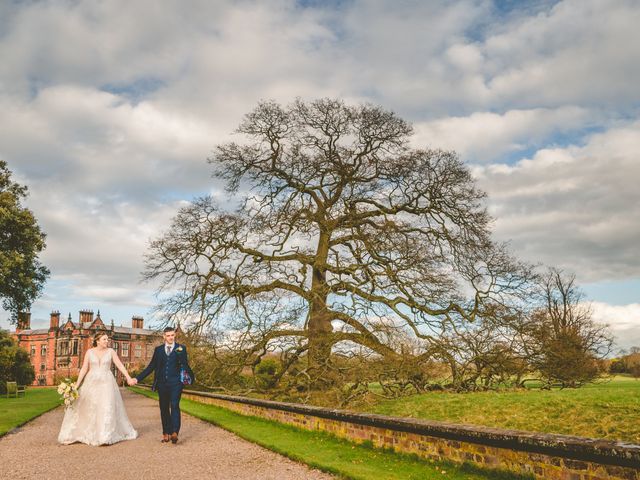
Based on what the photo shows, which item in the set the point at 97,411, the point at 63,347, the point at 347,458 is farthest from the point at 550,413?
the point at 63,347

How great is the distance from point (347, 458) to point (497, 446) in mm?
2251

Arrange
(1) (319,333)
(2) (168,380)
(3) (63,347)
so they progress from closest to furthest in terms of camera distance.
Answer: (2) (168,380)
(1) (319,333)
(3) (63,347)

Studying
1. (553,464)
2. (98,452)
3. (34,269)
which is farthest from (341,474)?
(34,269)

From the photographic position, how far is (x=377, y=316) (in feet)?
48.9

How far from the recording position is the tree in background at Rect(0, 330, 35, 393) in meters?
29.8

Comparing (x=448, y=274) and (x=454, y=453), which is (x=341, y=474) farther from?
(x=448, y=274)

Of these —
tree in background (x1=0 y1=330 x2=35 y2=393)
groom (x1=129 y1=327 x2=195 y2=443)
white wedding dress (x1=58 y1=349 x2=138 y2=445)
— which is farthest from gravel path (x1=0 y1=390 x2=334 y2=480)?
tree in background (x1=0 y1=330 x2=35 y2=393)

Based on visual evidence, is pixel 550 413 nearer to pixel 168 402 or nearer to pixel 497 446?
pixel 497 446

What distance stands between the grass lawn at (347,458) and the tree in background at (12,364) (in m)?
26.0

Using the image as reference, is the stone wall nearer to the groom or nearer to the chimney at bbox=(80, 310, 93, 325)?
the groom

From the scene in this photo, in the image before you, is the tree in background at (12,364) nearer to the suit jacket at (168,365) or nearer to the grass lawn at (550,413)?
the suit jacket at (168,365)

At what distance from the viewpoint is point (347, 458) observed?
22.2 ft

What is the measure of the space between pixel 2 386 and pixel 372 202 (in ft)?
83.2

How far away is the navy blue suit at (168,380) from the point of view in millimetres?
8547
